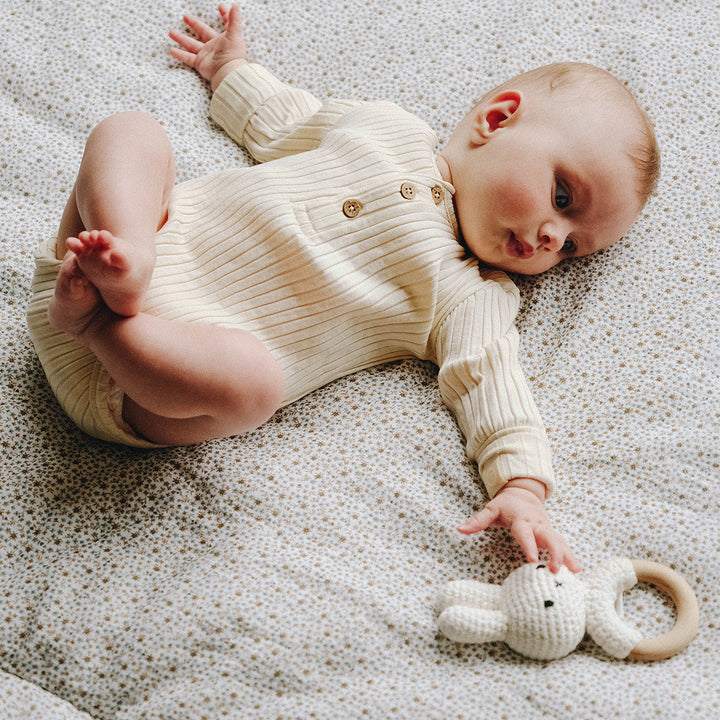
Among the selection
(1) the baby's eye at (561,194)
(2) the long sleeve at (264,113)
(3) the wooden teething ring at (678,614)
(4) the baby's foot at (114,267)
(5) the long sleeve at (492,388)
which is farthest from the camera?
(2) the long sleeve at (264,113)

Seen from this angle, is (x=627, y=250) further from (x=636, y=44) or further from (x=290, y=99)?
(x=290, y=99)

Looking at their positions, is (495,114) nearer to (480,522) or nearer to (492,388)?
(492,388)

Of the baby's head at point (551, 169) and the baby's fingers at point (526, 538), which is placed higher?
the baby's head at point (551, 169)

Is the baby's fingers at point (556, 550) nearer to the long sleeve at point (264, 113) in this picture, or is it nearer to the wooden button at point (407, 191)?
the wooden button at point (407, 191)

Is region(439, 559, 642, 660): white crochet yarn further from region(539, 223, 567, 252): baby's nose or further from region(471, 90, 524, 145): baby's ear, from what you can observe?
region(471, 90, 524, 145): baby's ear

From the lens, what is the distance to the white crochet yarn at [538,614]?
103 centimetres

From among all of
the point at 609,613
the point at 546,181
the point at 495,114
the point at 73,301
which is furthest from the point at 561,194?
the point at 73,301

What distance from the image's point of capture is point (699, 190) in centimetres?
150

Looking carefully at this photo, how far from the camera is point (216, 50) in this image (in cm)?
155

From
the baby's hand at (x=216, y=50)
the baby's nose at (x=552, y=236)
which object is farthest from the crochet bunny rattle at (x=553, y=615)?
the baby's hand at (x=216, y=50)

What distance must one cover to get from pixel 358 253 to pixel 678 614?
66 centimetres

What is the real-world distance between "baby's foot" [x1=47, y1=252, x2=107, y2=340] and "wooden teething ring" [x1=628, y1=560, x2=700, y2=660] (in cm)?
76

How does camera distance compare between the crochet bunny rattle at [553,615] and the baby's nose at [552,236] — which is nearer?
the crochet bunny rattle at [553,615]

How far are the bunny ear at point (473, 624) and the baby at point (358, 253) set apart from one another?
3.7 inches
